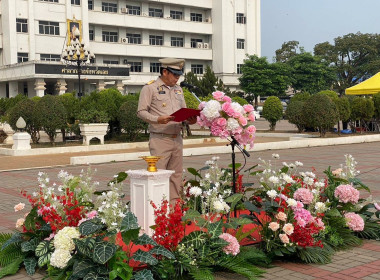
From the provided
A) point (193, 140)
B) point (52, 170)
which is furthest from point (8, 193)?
point (193, 140)

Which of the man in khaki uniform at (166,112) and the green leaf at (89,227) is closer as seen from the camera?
the green leaf at (89,227)

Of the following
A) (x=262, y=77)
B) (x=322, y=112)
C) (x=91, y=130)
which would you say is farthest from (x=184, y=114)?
(x=262, y=77)

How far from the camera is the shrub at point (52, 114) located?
62.1ft

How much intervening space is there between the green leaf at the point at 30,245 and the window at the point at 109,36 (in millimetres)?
47608

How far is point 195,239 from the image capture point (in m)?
4.53

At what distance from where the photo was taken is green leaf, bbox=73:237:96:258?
4223 millimetres

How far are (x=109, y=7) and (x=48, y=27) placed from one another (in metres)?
7.59

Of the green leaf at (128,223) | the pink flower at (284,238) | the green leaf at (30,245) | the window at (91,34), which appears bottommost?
the green leaf at (30,245)

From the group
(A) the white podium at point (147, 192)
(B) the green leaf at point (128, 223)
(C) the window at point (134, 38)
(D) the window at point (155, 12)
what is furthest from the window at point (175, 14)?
(B) the green leaf at point (128, 223)

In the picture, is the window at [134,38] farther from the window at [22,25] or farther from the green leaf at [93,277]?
the green leaf at [93,277]

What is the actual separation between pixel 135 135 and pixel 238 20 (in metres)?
41.4

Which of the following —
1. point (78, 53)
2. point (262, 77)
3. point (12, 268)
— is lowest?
point (12, 268)

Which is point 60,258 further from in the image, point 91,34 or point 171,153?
point 91,34

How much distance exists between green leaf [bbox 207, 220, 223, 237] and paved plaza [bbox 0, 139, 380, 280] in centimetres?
38
